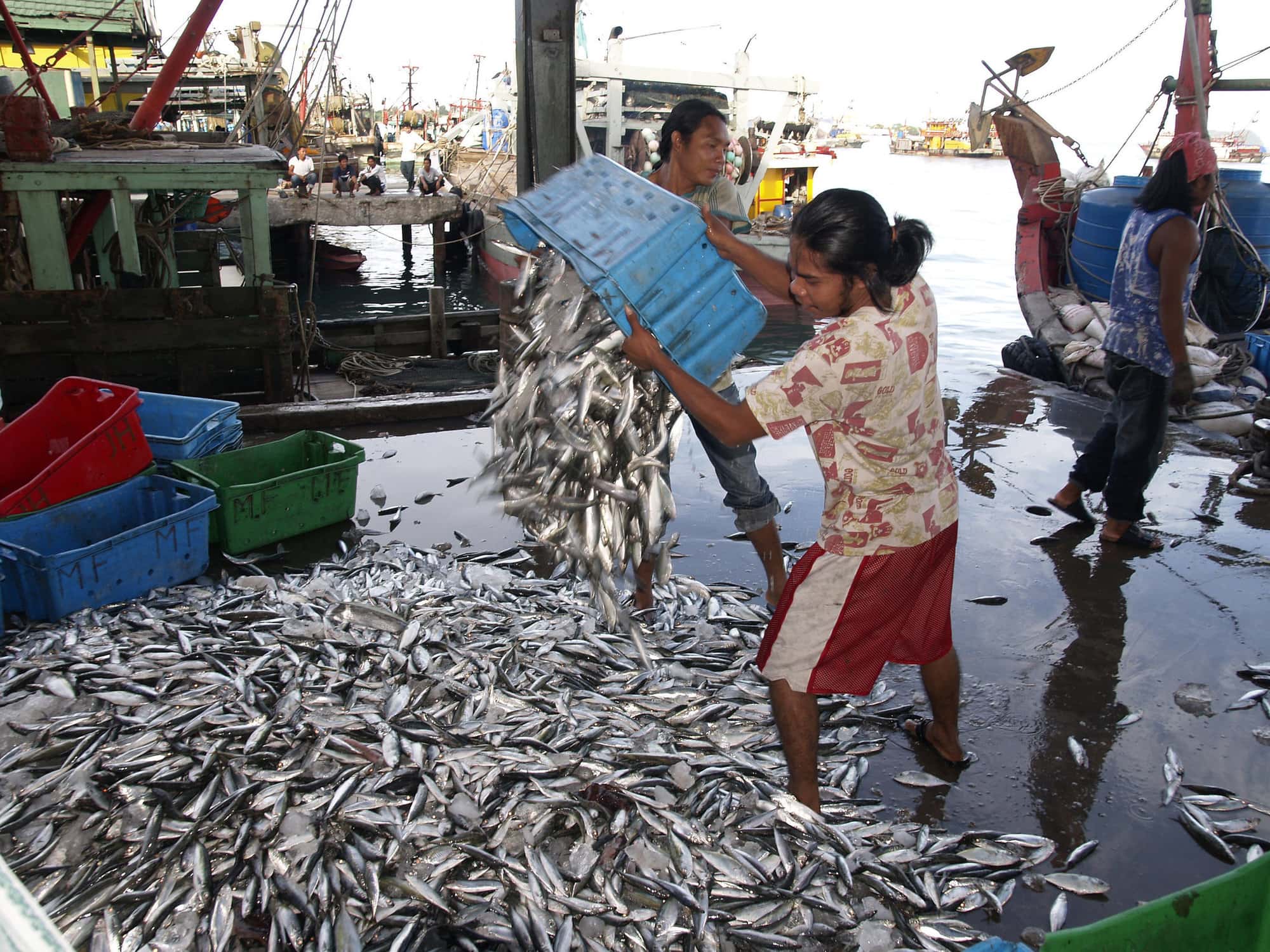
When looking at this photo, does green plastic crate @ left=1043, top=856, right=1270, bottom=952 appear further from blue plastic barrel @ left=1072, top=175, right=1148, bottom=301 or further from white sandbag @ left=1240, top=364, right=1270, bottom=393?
blue plastic barrel @ left=1072, top=175, right=1148, bottom=301

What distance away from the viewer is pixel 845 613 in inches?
113

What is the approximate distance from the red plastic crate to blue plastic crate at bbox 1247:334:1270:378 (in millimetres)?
11026

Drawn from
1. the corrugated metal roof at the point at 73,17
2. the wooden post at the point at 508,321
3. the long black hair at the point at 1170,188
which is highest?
the corrugated metal roof at the point at 73,17

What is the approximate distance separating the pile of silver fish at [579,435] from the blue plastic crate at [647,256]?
0.20 metres

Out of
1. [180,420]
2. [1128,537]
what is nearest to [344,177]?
[180,420]

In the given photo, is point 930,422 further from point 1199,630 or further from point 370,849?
point 1199,630

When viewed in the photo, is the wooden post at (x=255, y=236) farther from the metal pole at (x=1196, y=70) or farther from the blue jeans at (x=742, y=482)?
the metal pole at (x=1196, y=70)

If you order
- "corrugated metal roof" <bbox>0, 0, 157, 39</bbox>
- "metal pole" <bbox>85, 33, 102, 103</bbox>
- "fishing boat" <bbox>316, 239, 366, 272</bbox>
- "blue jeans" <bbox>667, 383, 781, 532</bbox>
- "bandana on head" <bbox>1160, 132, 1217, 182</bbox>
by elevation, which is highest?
"corrugated metal roof" <bbox>0, 0, 157, 39</bbox>

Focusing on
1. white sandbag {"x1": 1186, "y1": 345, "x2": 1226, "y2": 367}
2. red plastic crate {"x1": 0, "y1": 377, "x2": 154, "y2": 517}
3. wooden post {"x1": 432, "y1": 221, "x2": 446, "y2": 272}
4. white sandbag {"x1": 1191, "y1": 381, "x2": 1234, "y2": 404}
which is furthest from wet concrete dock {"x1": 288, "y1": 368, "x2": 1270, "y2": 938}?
wooden post {"x1": 432, "y1": 221, "x2": 446, "y2": 272}

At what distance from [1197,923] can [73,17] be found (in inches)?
1162

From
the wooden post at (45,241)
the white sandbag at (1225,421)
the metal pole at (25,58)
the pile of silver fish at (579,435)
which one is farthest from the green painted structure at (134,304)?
the white sandbag at (1225,421)

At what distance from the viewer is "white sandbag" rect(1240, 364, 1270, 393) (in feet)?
31.4

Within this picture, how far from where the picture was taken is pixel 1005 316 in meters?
20.3

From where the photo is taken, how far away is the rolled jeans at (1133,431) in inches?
199
